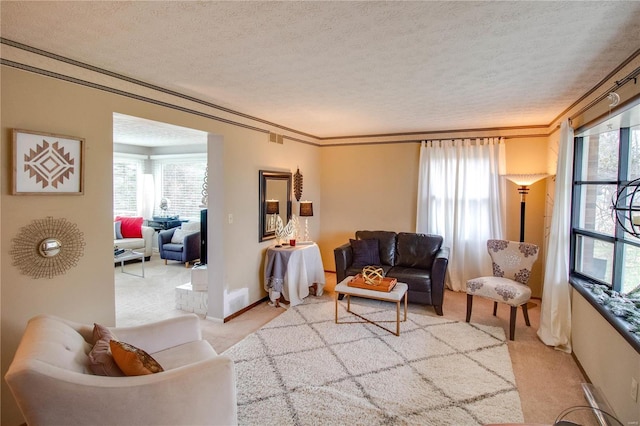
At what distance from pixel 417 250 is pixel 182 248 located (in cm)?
459

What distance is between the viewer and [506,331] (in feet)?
12.2

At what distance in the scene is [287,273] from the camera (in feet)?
14.6

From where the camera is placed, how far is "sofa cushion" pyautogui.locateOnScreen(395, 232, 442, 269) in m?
4.82

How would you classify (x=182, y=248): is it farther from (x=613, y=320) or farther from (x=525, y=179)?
(x=613, y=320)

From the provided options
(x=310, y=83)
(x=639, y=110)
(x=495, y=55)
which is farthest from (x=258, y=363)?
(x=639, y=110)

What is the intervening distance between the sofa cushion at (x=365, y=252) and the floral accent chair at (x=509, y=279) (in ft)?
4.63

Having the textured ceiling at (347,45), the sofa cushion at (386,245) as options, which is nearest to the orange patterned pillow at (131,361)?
the textured ceiling at (347,45)

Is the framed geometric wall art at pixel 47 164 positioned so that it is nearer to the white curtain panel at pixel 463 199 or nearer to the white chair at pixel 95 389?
the white chair at pixel 95 389

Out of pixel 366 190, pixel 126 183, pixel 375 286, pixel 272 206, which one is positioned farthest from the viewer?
pixel 126 183

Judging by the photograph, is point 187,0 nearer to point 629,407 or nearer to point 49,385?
point 49,385

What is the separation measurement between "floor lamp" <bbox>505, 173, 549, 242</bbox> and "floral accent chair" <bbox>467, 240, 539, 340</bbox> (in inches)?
30.5

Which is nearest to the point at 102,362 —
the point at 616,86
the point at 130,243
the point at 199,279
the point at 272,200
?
the point at 199,279

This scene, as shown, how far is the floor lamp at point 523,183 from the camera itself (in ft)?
14.6

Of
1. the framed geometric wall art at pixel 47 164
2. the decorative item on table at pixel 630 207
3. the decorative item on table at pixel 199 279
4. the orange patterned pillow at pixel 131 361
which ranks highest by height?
the framed geometric wall art at pixel 47 164
